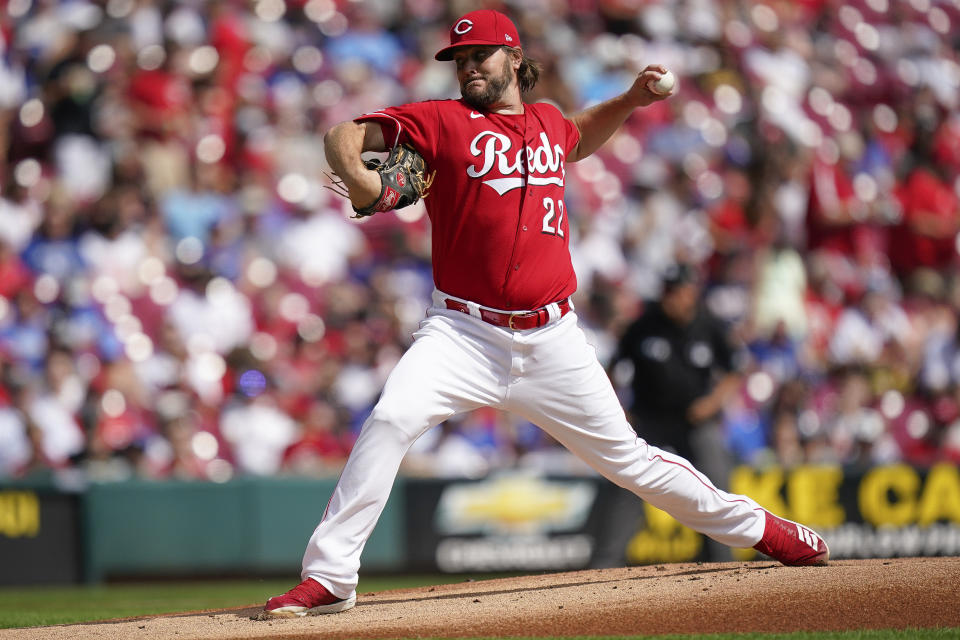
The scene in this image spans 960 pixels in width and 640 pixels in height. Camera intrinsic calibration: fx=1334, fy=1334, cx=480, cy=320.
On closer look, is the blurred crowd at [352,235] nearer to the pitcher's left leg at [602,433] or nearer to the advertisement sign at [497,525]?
the advertisement sign at [497,525]

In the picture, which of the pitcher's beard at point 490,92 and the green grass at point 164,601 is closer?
the green grass at point 164,601

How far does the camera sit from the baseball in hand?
532cm

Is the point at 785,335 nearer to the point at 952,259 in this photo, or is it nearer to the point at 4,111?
the point at 952,259

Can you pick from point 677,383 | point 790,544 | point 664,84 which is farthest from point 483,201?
point 677,383

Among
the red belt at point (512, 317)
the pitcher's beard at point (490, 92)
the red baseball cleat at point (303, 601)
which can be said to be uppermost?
the pitcher's beard at point (490, 92)

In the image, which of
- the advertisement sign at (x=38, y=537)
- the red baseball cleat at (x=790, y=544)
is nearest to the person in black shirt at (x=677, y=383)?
the red baseball cleat at (x=790, y=544)

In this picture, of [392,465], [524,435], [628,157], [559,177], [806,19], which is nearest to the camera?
[392,465]

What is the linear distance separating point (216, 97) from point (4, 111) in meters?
1.89

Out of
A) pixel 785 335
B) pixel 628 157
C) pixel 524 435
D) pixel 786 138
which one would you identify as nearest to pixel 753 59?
pixel 786 138

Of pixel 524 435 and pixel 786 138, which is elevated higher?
pixel 786 138

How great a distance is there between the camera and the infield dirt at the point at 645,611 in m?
4.65

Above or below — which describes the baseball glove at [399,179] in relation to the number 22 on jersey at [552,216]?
above

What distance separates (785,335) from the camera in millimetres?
12102

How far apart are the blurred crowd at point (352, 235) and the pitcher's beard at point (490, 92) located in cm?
361
